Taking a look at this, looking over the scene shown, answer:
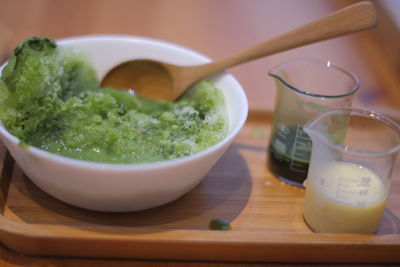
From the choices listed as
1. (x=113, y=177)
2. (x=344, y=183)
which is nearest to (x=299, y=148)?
(x=344, y=183)

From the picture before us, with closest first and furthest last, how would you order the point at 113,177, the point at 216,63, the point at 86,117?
1. the point at 113,177
2. the point at 86,117
3. the point at 216,63

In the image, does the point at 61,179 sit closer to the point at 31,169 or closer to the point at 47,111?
the point at 31,169

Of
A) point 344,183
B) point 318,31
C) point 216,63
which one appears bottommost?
point 344,183

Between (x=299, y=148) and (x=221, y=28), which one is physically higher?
(x=221, y=28)

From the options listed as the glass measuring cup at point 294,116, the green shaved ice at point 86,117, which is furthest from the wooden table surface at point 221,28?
the green shaved ice at point 86,117

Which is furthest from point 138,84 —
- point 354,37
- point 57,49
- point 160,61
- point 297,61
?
point 354,37

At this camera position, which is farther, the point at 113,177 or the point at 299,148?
the point at 299,148

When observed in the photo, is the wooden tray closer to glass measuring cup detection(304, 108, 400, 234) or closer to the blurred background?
glass measuring cup detection(304, 108, 400, 234)

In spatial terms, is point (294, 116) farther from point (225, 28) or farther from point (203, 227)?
point (225, 28)
